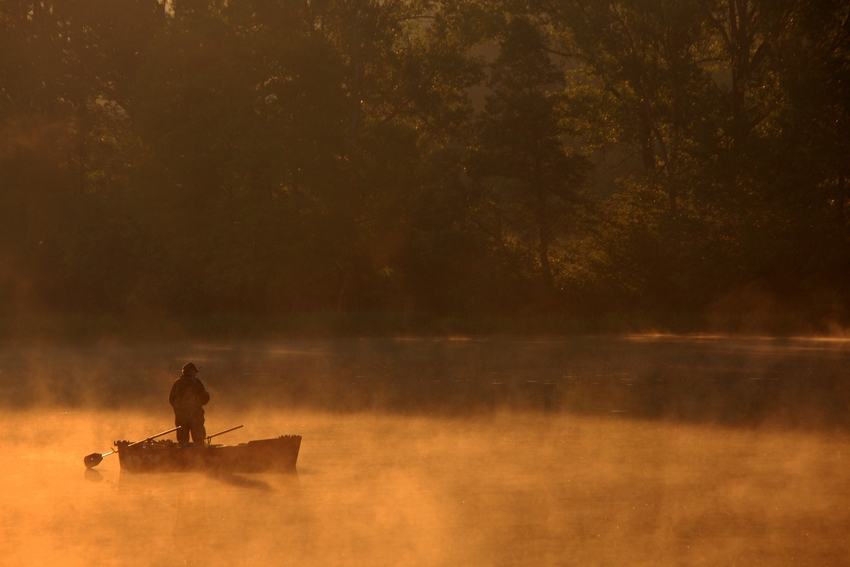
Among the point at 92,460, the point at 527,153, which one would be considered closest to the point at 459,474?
the point at 92,460

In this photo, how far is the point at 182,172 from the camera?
4997cm

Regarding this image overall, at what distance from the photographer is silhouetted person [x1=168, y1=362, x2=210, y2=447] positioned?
53.7 ft

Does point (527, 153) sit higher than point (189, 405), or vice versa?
point (527, 153)

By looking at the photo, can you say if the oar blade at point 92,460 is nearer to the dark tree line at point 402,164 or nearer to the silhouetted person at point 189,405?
the silhouetted person at point 189,405

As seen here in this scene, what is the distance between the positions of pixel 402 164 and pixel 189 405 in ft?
124

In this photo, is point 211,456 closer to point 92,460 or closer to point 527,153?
point 92,460

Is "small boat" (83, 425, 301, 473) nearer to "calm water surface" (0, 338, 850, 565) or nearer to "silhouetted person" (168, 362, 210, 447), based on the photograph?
"calm water surface" (0, 338, 850, 565)

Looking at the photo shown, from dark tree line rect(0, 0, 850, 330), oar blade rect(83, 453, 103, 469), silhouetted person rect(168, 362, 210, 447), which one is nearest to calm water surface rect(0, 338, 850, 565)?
oar blade rect(83, 453, 103, 469)

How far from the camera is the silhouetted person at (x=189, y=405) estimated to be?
16375 millimetres

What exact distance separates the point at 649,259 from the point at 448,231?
29.6 ft

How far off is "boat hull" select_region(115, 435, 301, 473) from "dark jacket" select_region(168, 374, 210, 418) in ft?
2.62

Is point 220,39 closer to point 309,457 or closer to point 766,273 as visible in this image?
point 766,273

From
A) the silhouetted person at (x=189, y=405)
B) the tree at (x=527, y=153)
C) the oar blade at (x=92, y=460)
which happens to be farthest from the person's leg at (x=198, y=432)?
the tree at (x=527, y=153)

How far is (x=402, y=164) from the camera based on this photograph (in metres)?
53.2
